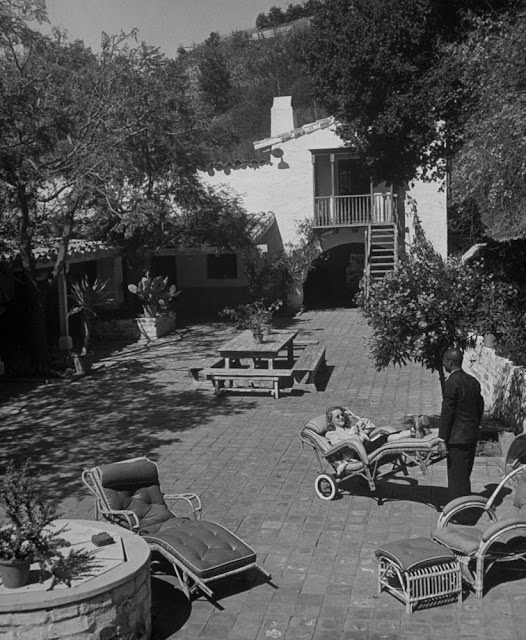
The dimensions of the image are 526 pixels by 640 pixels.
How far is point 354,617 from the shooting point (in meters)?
6.29

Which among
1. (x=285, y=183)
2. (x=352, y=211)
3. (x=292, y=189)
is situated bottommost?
(x=352, y=211)

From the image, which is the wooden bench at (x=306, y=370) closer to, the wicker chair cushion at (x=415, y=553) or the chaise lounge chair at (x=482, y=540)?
the chaise lounge chair at (x=482, y=540)

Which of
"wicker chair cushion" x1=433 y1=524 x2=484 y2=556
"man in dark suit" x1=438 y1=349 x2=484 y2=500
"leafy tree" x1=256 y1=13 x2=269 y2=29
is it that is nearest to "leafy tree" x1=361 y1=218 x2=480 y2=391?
"man in dark suit" x1=438 y1=349 x2=484 y2=500

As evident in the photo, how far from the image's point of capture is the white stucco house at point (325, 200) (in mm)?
26281

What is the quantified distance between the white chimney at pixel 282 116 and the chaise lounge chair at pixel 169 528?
2244 cm

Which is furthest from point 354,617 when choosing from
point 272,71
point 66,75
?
point 272,71

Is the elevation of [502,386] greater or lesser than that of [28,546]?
lesser

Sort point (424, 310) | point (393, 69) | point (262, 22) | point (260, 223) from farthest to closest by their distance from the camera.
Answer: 1. point (262, 22)
2. point (260, 223)
3. point (393, 69)
4. point (424, 310)

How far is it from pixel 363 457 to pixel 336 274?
23.6m

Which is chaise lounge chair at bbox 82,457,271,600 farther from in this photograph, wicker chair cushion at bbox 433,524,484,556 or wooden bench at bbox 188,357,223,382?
wooden bench at bbox 188,357,223,382

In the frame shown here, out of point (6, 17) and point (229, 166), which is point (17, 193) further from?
point (229, 166)

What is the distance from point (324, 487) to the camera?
9133 mm

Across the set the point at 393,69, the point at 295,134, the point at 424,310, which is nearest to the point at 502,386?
the point at 424,310

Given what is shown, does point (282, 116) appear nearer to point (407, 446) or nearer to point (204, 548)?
point (407, 446)
